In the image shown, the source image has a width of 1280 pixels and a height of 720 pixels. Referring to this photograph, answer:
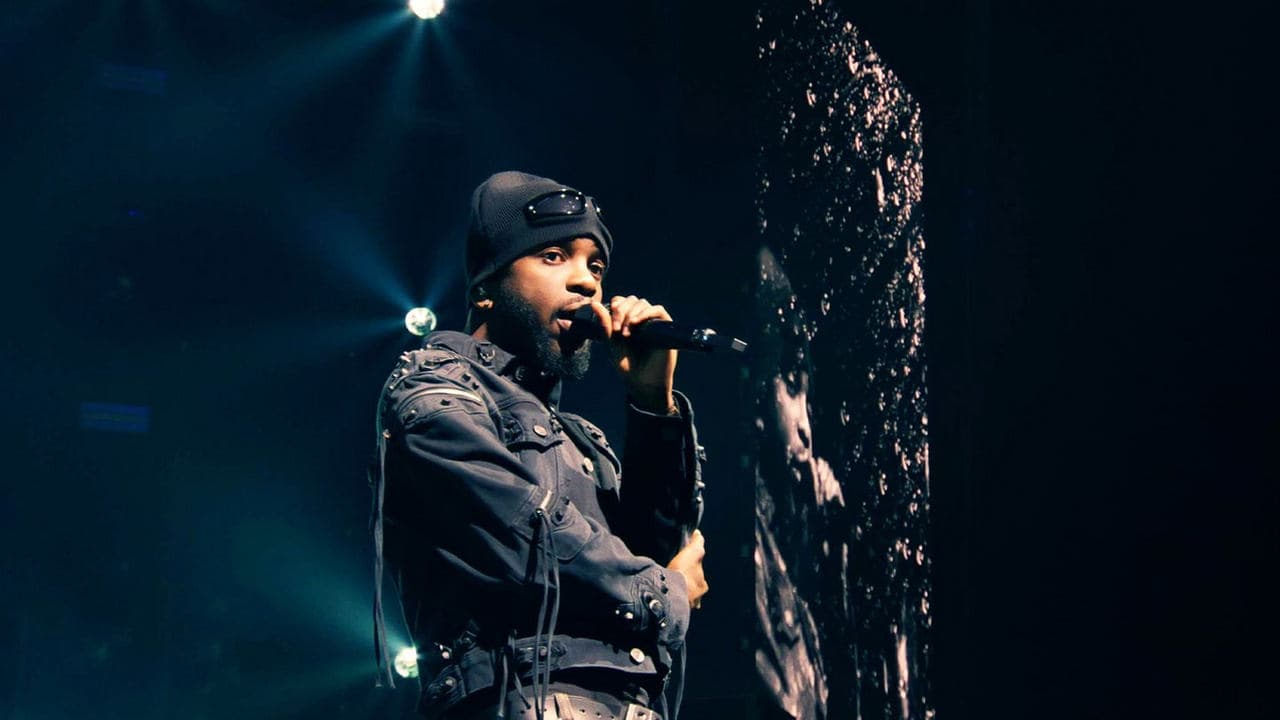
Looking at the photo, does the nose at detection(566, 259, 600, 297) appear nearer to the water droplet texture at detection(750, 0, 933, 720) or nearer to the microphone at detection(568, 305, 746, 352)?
the microphone at detection(568, 305, 746, 352)

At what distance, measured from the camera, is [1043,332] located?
2.05 meters

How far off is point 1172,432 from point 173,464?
2.75 metres

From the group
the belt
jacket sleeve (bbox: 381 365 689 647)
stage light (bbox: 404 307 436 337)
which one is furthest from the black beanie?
stage light (bbox: 404 307 436 337)

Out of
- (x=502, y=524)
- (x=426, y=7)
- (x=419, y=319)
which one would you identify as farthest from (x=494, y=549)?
(x=426, y=7)

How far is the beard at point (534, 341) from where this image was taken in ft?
6.04

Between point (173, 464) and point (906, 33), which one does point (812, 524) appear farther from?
point (173, 464)

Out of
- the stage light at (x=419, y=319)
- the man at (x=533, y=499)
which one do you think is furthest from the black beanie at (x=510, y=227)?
the stage light at (x=419, y=319)

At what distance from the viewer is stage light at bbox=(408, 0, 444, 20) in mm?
3623

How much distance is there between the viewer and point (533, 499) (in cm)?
152

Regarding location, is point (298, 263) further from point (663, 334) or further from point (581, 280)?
point (663, 334)

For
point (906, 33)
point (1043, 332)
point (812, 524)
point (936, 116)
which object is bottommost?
point (812, 524)

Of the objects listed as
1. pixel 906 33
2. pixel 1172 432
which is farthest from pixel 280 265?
pixel 1172 432

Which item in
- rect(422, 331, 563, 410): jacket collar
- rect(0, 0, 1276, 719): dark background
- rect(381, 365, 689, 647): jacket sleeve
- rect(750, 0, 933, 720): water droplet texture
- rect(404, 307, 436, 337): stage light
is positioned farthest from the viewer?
rect(404, 307, 436, 337): stage light

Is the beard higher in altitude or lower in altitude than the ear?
lower
